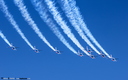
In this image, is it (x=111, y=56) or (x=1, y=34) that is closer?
(x=1, y=34)

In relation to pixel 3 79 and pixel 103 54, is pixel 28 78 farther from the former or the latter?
pixel 103 54

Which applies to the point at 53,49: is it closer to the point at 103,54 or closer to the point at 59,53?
the point at 59,53

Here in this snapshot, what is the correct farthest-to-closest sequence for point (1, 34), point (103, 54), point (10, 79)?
point (10, 79) < point (103, 54) < point (1, 34)

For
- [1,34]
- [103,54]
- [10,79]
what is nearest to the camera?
[1,34]

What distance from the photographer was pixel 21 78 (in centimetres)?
2327

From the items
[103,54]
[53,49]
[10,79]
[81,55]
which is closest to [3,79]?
[10,79]

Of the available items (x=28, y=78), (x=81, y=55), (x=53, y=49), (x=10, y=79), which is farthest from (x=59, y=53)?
(x=10, y=79)

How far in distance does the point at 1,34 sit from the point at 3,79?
5.51 metres

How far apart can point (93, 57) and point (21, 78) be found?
7.32m

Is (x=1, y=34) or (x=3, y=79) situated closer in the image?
(x=1, y=34)

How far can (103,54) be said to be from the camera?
22.4 meters

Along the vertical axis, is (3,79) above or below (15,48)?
below

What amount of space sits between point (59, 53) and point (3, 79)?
6.13 meters

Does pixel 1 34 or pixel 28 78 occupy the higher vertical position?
pixel 1 34
